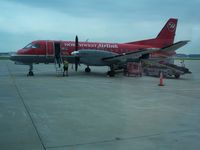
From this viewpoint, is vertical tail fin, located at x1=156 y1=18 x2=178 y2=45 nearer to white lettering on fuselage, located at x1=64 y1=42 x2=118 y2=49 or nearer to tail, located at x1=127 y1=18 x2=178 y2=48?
tail, located at x1=127 y1=18 x2=178 y2=48

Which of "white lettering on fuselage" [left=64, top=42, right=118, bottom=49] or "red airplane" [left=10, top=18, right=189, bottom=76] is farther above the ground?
"white lettering on fuselage" [left=64, top=42, right=118, bottom=49]

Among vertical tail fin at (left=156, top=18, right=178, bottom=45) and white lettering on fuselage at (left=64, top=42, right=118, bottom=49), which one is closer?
white lettering on fuselage at (left=64, top=42, right=118, bottom=49)

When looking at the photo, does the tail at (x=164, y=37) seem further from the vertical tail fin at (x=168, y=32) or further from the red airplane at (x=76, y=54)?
the red airplane at (x=76, y=54)

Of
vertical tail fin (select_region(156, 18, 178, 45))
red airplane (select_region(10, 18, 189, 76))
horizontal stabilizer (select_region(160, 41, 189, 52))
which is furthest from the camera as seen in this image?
Result: vertical tail fin (select_region(156, 18, 178, 45))

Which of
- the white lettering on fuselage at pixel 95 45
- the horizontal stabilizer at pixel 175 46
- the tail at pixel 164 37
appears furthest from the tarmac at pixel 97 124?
the tail at pixel 164 37

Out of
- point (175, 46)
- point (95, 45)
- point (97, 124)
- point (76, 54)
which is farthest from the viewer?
point (95, 45)

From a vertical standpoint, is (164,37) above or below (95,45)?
above

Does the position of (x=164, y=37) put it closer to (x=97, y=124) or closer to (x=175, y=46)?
(x=175, y=46)

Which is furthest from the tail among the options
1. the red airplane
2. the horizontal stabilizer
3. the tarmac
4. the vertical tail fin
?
the tarmac

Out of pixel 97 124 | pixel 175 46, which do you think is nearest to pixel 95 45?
pixel 175 46

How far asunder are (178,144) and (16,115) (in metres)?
4.48

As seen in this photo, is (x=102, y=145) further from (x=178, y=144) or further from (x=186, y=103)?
(x=186, y=103)

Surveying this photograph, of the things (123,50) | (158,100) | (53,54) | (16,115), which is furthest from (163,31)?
(16,115)

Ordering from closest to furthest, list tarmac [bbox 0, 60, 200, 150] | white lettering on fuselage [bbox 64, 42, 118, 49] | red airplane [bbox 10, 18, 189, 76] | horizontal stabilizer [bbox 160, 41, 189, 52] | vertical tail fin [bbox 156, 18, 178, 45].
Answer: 1. tarmac [bbox 0, 60, 200, 150]
2. red airplane [bbox 10, 18, 189, 76]
3. horizontal stabilizer [bbox 160, 41, 189, 52]
4. white lettering on fuselage [bbox 64, 42, 118, 49]
5. vertical tail fin [bbox 156, 18, 178, 45]
